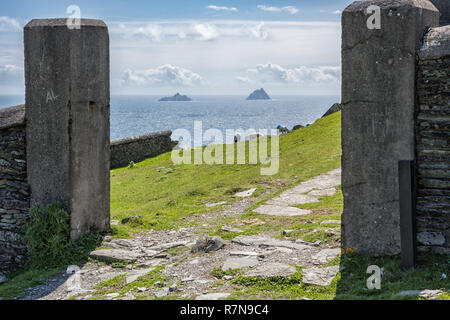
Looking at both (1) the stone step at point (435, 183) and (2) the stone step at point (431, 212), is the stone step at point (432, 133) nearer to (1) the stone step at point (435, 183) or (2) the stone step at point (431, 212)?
(1) the stone step at point (435, 183)

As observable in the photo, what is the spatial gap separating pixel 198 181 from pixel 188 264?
747cm

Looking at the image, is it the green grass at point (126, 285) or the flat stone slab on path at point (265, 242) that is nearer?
the green grass at point (126, 285)

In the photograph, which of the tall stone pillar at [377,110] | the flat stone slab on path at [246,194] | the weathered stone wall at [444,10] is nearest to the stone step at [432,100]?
the tall stone pillar at [377,110]

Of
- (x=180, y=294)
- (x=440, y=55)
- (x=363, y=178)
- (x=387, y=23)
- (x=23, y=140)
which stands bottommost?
(x=180, y=294)

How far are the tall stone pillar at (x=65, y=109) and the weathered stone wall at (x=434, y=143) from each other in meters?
5.19

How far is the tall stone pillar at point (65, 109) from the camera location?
8.06 meters

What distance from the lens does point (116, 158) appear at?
68.2ft

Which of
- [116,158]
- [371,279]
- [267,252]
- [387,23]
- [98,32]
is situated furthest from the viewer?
[116,158]

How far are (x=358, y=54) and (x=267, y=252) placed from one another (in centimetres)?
316

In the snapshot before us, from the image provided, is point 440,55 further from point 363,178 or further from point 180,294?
point 180,294

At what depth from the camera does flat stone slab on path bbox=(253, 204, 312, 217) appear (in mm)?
9664

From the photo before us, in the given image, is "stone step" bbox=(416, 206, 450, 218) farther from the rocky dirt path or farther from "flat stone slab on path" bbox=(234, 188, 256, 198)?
"flat stone slab on path" bbox=(234, 188, 256, 198)

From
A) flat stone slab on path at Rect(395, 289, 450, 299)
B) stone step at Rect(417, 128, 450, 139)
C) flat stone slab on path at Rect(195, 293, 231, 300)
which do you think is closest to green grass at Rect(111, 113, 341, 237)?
flat stone slab on path at Rect(195, 293, 231, 300)
